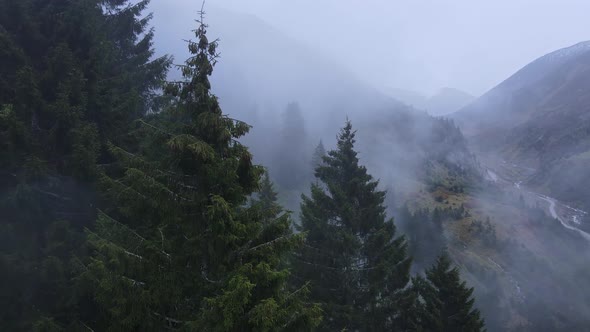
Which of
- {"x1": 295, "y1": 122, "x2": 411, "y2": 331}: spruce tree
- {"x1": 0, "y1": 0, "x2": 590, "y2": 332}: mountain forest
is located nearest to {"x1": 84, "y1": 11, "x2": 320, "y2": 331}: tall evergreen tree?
{"x1": 0, "y1": 0, "x2": 590, "y2": 332}: mountain forest

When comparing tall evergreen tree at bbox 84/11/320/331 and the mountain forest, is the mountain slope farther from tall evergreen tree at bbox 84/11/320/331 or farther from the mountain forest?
tall evergreen tree at bbox 84/11/320/331

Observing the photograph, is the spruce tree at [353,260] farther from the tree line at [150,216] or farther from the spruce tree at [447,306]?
the spruce tree at [447,306]

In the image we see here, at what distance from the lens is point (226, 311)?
550 centimetres

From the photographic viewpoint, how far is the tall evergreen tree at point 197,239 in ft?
20.6

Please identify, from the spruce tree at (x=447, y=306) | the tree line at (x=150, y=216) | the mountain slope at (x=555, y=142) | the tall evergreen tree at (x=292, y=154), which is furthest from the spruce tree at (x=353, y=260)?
the mountain slope at (x=555, y=142)

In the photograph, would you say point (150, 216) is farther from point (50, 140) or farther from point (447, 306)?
point (447, 306)

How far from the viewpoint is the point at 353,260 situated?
16875mm

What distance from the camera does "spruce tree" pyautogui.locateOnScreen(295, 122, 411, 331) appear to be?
52.3 feet

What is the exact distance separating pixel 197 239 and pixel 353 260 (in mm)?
11486

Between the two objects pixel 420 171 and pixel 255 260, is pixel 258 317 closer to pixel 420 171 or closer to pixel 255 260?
pixel 255 260

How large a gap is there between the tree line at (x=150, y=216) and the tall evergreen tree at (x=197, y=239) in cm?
3

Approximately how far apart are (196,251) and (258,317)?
6.10 ft

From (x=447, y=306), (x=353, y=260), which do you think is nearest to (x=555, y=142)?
(x=447, y=306)

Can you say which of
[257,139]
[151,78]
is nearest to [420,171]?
[257,139]
